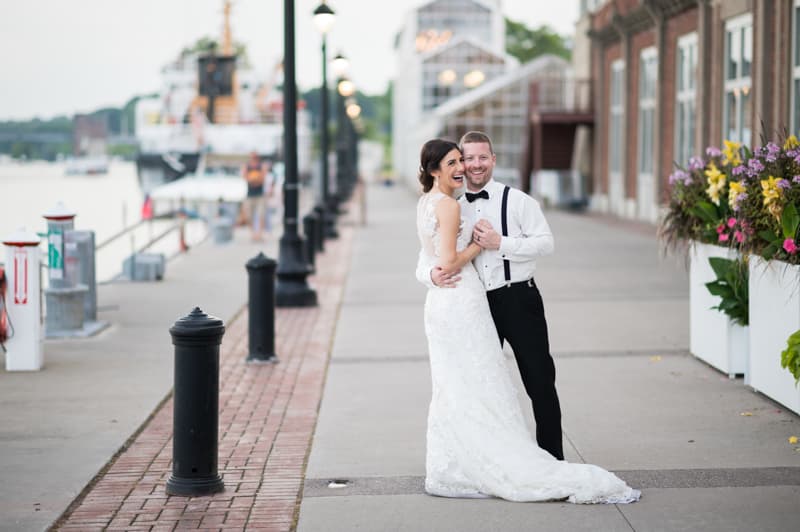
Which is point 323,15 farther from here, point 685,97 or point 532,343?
point 532,343

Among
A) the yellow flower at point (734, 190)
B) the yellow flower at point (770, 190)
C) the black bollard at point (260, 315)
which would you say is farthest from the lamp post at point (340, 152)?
the yellow flower at point (770, 190)

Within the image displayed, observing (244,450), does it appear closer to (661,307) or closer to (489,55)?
(661,307)

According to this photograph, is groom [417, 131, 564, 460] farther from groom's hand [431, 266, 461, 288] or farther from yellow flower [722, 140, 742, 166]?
yellow flower [722, 140, 742, 166]

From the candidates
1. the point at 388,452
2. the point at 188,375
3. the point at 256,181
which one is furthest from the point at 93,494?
the point at 256,181

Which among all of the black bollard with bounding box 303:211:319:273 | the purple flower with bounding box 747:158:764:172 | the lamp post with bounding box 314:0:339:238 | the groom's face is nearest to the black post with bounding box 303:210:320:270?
the black bollard with bounding box 303:211:319:273

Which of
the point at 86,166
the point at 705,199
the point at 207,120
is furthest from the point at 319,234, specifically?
the point at 86,166

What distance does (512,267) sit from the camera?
6090 millimetres

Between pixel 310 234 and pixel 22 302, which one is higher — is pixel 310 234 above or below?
above

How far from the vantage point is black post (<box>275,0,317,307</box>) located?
14305 millimetres

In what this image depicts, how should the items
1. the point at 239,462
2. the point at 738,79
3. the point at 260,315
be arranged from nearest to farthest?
the point at 239,462 → the point at 260,315 → the point at 738,79

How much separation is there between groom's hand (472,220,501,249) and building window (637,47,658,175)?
26635mm

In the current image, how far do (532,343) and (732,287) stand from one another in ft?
11.0

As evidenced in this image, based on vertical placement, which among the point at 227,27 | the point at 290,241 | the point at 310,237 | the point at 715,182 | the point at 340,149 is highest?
the point at 227,27

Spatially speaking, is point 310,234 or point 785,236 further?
point 310,234
